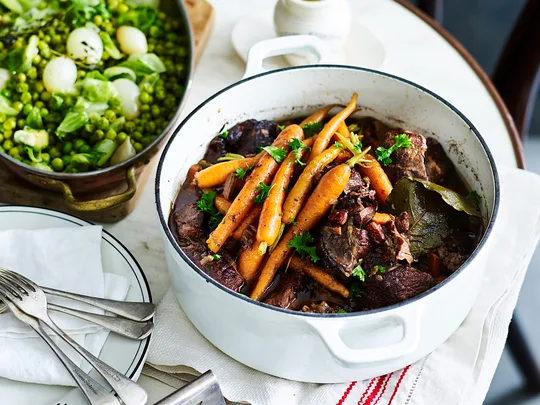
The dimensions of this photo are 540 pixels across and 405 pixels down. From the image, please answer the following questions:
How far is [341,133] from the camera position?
1881 mm

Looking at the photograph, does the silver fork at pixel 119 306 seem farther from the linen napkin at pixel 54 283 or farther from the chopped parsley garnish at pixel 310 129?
the chopped parsley garnish at pixel 310 129

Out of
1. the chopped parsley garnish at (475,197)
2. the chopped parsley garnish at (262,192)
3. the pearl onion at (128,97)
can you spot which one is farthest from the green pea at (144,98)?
the chopped parsley garnish at (475,197)

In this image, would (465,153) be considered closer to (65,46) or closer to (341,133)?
(341,133)

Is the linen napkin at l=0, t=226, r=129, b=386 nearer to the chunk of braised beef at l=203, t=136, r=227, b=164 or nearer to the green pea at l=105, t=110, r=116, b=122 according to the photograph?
the chunk of braised beef at l=203, t=136, r=227, b=164

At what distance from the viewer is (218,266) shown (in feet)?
5.37

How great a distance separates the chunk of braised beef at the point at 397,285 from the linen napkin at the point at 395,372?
0.78 feet

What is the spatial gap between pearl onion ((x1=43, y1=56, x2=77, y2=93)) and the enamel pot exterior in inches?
24.7

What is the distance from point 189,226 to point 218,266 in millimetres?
153

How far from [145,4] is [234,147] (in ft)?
2.95

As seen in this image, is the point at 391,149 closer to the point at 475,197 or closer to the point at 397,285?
the point at 475,197

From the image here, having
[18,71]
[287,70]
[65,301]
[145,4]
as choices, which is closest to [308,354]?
[65,301]

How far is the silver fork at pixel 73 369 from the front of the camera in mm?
1465

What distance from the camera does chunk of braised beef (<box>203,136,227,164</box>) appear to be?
196 centimetres

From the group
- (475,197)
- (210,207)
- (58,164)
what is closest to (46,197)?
(58,164)
